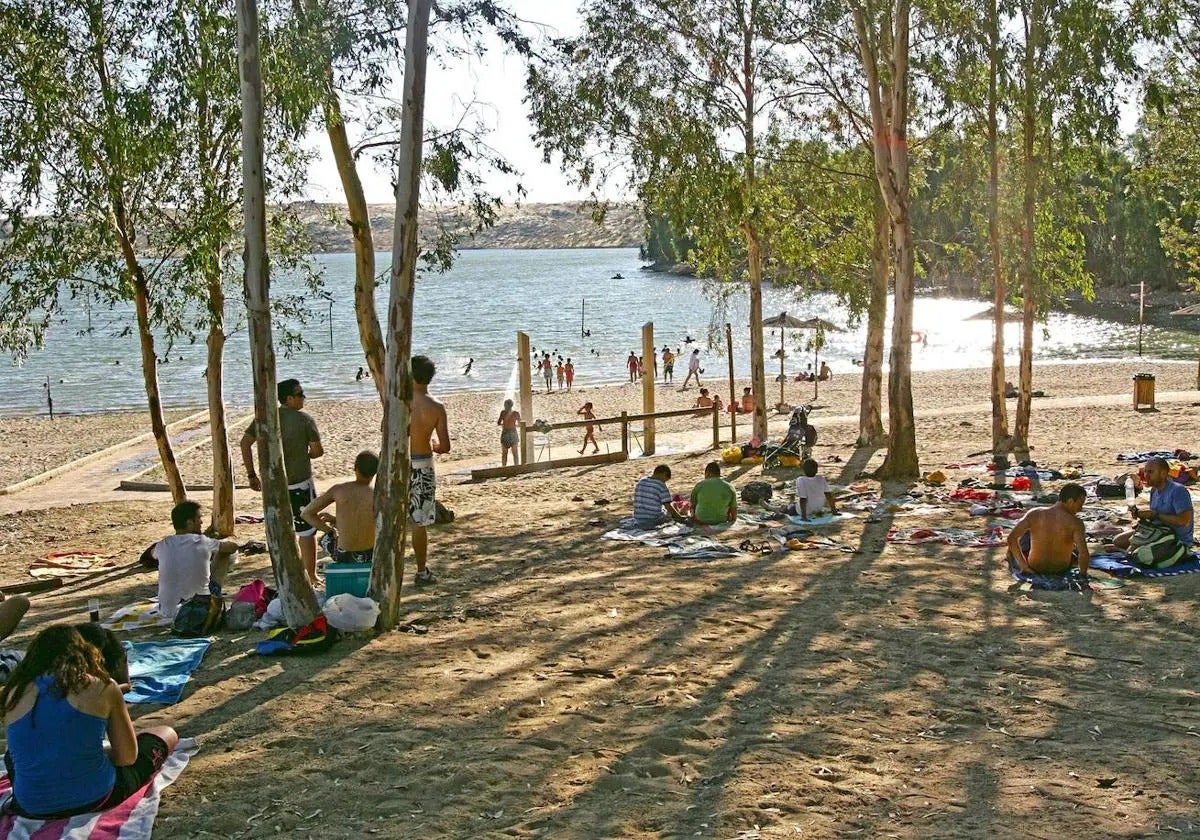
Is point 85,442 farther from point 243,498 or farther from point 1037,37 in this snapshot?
point 1037,37

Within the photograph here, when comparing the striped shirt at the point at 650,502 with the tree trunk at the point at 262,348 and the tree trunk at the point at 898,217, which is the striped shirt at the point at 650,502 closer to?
the tree trunk at the point at 898,217

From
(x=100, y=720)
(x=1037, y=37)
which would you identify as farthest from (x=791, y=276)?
(x=100, y=720)

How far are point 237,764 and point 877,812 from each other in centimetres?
323

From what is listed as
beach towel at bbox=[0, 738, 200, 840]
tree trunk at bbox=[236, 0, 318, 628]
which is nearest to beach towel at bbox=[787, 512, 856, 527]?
tree trunk at bbox=[236, 0, 318, 628]

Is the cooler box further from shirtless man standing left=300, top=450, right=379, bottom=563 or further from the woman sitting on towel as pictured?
the woman sitting on towel

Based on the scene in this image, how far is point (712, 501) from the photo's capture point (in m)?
13.8

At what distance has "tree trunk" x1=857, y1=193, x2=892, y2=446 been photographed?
70.6 feet

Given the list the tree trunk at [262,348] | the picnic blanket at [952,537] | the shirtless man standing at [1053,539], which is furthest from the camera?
the picnic blanket at [952,537]

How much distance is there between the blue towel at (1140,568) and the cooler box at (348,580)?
661 centimetres

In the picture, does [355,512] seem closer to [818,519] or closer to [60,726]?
[60,726]

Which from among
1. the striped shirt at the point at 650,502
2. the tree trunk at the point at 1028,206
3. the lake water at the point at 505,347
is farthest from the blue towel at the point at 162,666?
the lake water at the point at 505,347

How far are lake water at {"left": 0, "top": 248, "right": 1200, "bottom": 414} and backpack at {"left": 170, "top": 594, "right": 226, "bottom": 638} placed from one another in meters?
18.5

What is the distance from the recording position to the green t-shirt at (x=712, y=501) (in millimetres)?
13734

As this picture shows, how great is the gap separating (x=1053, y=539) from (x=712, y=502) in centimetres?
415
